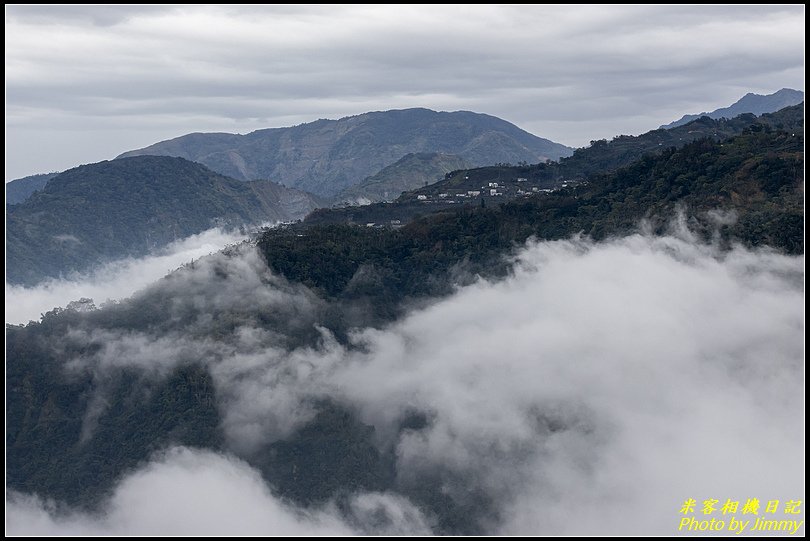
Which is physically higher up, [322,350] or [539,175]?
[539,175]

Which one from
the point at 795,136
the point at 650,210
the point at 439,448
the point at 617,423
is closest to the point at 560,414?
the point at 617,423

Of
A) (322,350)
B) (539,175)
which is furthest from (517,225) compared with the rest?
(539,175)

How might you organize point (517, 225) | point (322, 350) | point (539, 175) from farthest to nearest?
point (539, 175), point (517, 225), point (322, 350)

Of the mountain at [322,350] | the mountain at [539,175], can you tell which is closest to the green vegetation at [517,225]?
the mountain at [322,350]

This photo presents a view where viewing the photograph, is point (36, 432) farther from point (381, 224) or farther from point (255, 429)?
point (381, 224)

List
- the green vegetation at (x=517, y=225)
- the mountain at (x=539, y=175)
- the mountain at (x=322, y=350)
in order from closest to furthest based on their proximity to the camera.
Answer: the mountain at (x=322, y=350) < the green vegetation at (x=517, y=225) < the mountain at (x=539, y=175)

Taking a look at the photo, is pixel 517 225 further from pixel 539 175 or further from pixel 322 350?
pixel 539 175

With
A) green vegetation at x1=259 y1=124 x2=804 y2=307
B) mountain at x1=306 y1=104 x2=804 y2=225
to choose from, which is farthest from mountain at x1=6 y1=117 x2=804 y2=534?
mountain at x1=306 y1=104 x2=804 y2=225

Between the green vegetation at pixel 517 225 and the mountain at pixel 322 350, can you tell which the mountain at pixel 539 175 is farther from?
the mountain at pixel 322 350

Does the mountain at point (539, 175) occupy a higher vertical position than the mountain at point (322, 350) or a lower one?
higher
